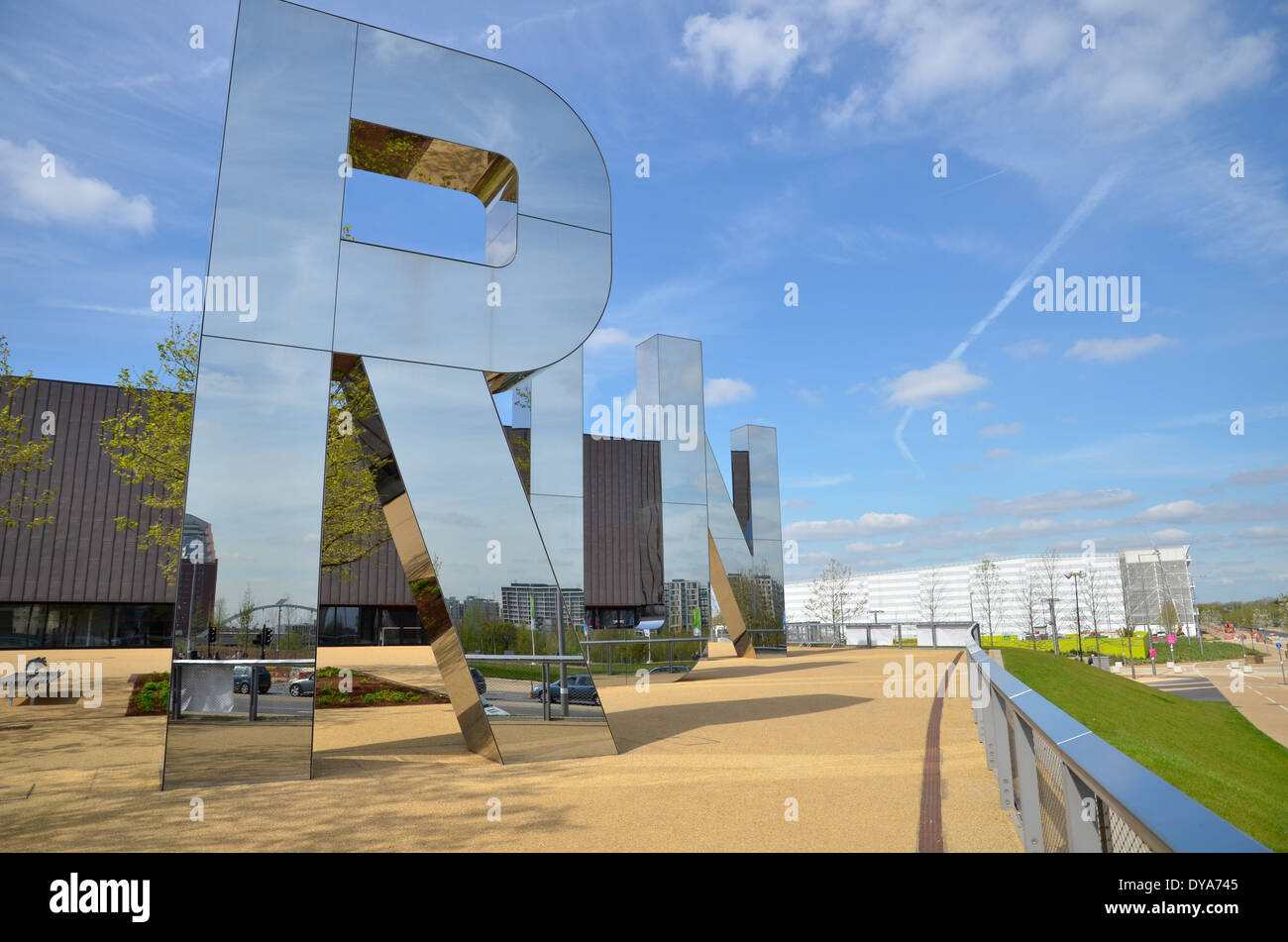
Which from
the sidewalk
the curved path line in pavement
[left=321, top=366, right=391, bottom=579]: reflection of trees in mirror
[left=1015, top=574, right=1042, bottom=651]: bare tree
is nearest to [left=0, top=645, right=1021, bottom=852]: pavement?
the curved path line in pavement

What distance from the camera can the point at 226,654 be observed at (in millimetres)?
7453

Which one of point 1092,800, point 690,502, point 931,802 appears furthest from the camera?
point 690,502

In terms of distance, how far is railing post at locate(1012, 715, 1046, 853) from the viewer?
457 cm

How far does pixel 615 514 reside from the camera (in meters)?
37.9

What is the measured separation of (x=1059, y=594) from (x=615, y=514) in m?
55.1

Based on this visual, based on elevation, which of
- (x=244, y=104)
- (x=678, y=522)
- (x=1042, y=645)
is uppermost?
(x=244, y=104)

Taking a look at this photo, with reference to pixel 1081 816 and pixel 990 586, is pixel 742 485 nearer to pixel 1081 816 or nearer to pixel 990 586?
pixel 1081 816

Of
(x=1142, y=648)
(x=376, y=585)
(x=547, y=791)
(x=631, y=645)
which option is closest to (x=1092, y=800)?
(x=547, y=791)

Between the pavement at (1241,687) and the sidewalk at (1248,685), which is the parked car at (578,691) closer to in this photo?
the sidewalk at (1248,685)
